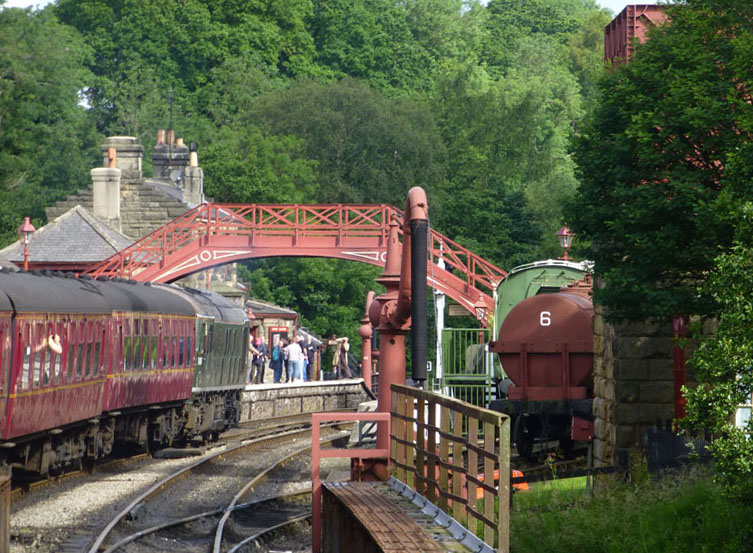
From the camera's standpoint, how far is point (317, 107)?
74438mm

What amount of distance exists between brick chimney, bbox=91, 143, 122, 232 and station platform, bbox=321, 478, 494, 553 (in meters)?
37.4

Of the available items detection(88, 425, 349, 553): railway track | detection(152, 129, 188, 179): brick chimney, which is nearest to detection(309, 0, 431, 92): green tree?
detection(152, 129, 188, 179): brick chimney

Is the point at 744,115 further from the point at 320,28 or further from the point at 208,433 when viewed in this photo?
the point at 320,28

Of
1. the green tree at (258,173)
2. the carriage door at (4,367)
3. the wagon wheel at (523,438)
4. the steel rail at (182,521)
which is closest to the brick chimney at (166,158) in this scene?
the green tree at (258,173)

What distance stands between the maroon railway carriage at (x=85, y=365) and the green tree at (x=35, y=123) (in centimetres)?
4211

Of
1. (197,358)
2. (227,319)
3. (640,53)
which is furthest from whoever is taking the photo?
(227,319)

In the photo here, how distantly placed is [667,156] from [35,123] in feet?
216

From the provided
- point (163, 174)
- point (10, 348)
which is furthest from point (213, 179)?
point (10, 348)

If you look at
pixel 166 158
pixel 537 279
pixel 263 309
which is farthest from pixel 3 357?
pixel 166 158

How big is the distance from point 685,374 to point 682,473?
4.08 metres

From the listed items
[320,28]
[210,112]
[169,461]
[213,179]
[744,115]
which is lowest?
[169,461]

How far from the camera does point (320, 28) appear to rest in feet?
Answer: 343

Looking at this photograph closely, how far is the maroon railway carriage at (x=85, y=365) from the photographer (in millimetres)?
19328

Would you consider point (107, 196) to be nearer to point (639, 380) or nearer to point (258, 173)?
point (258, 173)
